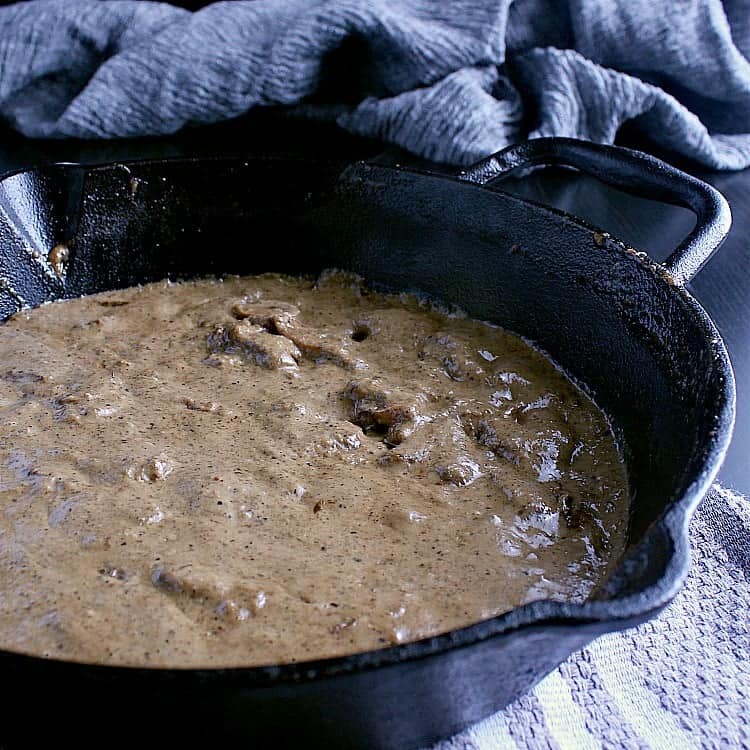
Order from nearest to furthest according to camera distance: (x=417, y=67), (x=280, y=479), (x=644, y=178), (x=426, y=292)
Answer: (x=280, y=479)
(x=644, y=178)
(x=426, y=292)
(x=417, y=67)

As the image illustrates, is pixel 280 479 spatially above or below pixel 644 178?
below

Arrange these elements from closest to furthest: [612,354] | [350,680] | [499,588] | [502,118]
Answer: [350,680] → [499,588] → [612,354] → [502,118]

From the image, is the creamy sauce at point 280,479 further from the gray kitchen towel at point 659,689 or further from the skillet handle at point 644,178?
the skillet handle at point 644,178

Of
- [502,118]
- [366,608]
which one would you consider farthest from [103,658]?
[502,118]

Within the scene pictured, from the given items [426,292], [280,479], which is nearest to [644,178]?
[426,292]

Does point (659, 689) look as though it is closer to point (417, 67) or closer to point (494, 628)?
point (494, 628)

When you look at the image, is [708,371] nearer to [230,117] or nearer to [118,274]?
[118,274]

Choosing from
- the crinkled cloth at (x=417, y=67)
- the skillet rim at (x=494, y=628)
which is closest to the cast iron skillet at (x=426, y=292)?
the skillet rim at (x=494, y=628)
